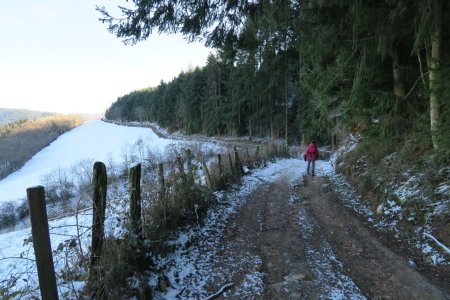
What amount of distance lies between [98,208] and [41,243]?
3.59ft

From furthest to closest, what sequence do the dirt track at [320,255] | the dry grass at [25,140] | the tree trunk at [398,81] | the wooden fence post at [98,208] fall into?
the dry grass at [25,140]
the tree trunk at [398,81]
the dirt track at [320,255]
the wooden fence post at [98,208]

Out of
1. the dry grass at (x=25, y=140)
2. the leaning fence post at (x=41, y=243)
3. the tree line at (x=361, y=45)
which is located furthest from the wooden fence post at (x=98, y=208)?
the dry grass at (x=25, y=140)

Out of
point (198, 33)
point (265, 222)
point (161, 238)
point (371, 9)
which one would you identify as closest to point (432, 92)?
point (371, 9)

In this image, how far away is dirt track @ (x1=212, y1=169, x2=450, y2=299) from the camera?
4488 mm

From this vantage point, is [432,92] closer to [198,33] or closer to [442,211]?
[442,211]

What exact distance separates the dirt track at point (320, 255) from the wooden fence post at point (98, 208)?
1858 millimetres

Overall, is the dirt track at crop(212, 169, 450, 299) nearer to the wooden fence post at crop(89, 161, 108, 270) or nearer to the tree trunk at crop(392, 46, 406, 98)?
the wooden fence post at crop(89, 161, 108, 270)

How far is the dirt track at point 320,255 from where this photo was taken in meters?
4.49

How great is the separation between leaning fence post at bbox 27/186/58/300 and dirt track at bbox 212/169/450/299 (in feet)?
7.71

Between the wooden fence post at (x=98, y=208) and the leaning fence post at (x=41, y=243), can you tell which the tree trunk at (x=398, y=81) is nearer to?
the wooden fence post at (x=98, y=208)

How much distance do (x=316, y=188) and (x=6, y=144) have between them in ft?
354

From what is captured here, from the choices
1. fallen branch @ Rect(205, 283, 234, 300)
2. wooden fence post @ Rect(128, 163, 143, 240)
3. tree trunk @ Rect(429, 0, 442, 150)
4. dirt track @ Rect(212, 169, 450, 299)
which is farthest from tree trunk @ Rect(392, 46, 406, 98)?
wooden fence post @ Rect(128, 163, 143, 240)

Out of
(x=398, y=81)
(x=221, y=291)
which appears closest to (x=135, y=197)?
(x=221, y=291)

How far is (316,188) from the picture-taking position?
11789 mm
